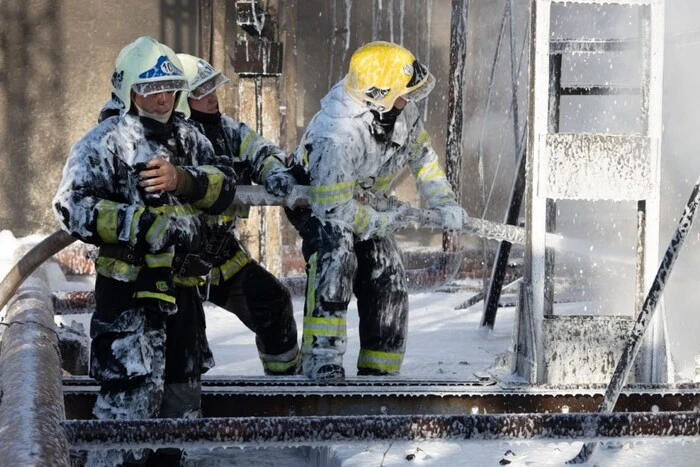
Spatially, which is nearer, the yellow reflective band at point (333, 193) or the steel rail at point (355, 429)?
the steel rail at point (355, 429)

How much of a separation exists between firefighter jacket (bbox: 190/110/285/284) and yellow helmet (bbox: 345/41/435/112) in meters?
0.58

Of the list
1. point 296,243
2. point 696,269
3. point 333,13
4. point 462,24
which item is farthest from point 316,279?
point 333,13

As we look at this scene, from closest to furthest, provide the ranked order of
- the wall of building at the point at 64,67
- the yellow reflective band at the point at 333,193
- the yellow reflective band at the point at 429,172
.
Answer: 1. the yellow reflective band at the point at 333,193
2. the yellow reflective band at the point at 429,172
3. the wall of building at the point at 64,67

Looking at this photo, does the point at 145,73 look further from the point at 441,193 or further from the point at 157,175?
the point at 441,193

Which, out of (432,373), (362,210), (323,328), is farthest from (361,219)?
(432,373)

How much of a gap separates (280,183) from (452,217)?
2.99ft

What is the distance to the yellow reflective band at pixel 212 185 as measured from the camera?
4488mm

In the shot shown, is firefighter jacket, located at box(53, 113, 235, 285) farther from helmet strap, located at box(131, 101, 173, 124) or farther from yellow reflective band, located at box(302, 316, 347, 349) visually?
yellow reflective band, located at box(302, 316, 347, 349)

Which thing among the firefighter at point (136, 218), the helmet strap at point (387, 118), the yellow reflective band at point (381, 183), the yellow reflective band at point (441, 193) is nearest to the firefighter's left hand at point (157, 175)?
the firefighter at point (136, 218)

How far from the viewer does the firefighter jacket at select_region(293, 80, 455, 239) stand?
531 cm

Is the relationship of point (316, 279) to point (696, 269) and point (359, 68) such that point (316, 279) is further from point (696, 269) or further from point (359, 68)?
point (696, 269)

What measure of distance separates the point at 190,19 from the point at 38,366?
28.8 feet

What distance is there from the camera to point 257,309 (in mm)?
5625

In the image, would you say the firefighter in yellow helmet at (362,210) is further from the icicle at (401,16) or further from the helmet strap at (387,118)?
the icicle at (401,16)
